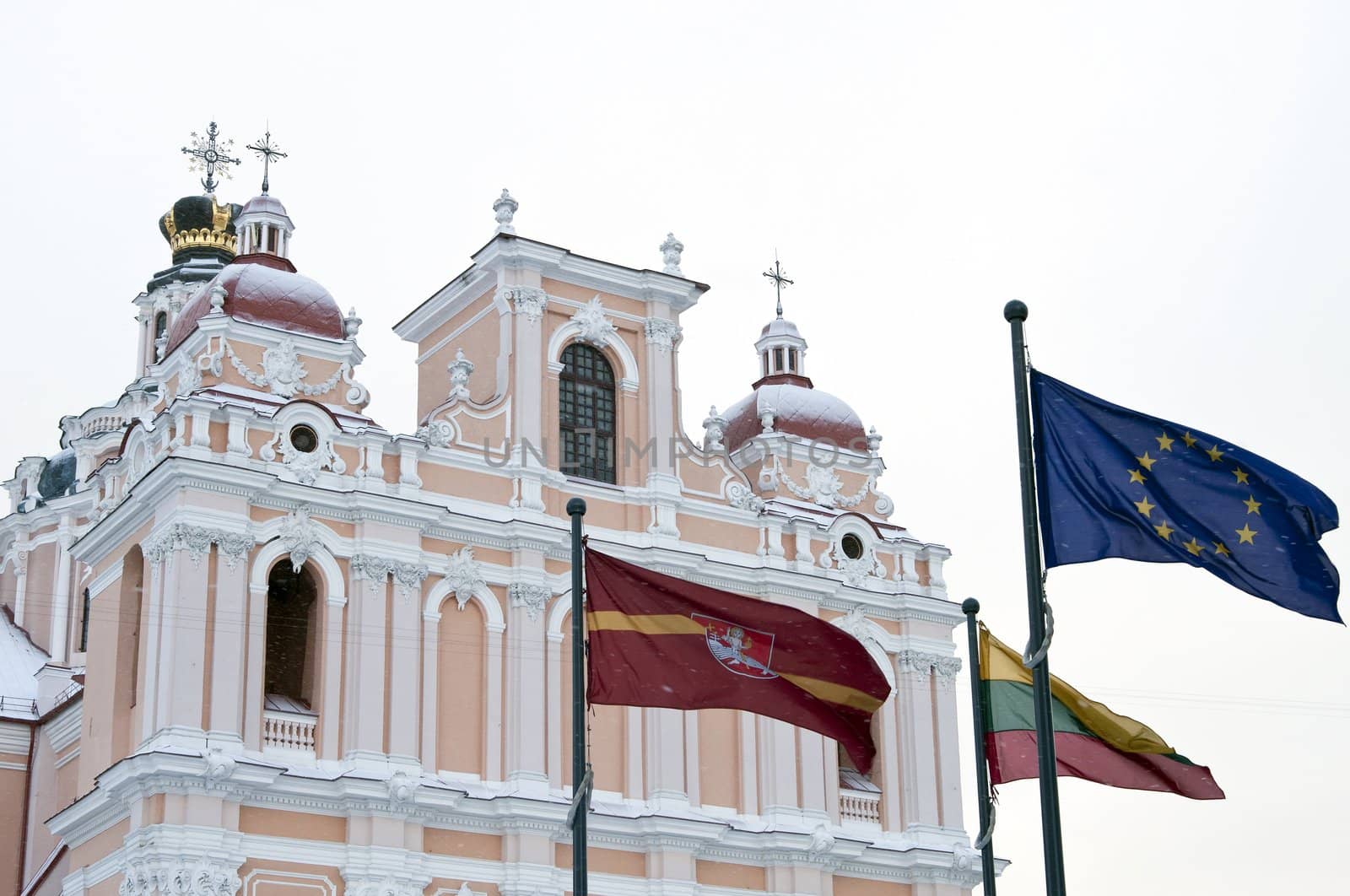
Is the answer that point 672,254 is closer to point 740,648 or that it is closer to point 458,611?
point 458,611

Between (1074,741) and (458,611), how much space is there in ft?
54.2

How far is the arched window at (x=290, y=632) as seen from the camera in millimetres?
34438

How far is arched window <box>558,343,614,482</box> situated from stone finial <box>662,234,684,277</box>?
7.52ft

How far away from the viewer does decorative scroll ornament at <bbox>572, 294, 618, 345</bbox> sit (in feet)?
125

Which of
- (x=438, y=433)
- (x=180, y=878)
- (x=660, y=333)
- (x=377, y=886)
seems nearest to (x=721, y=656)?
(x=180, y=878)

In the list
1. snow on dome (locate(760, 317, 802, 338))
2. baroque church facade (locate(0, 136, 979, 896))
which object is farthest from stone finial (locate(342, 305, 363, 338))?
snow on dome (locate(760, 317, 802, 338))

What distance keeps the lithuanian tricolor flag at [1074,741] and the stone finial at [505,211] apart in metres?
18.6

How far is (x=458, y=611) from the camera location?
1379 inches

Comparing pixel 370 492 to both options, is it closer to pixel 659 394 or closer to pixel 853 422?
pixel 659 394

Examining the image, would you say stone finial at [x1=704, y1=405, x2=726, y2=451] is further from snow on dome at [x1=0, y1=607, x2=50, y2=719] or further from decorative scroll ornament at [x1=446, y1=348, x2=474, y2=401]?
snow on dome at [x1=0, y1=607, x2=50, y2=719]

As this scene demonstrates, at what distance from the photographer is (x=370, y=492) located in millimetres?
34250

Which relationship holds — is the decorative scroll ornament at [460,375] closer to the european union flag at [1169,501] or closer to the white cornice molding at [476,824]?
the white cornice molding at [476,824]

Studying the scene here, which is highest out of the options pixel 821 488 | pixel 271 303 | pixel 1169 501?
pixel 271 303

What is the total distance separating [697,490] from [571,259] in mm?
4838
